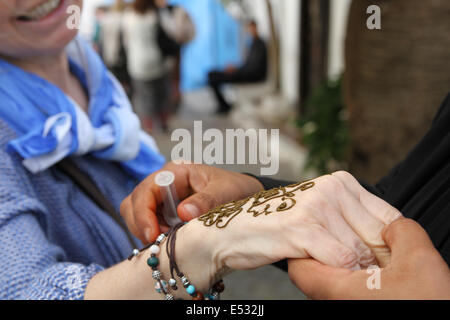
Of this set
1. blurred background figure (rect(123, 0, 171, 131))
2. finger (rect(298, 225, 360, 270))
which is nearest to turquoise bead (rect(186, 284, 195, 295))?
finger (rect(298, 225, 360, 270))

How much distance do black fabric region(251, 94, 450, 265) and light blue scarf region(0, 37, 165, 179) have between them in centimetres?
52

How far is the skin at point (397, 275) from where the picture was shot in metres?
0.52

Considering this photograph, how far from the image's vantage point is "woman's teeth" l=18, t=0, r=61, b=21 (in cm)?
105

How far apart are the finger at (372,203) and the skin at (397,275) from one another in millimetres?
26

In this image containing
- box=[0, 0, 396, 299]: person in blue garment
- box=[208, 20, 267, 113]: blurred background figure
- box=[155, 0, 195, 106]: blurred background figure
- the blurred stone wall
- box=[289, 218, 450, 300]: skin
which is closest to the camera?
box=[289, 218, 450, 300]: skin

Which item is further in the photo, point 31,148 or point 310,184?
point 31,148

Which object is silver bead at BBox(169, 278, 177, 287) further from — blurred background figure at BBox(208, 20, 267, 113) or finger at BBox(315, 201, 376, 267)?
blurred background figure at BBox(208, 20, 267, 113)

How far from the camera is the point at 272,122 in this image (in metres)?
5.15

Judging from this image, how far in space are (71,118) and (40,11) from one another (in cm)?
29

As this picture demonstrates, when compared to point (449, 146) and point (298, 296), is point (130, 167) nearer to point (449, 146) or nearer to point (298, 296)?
point (449, 146)

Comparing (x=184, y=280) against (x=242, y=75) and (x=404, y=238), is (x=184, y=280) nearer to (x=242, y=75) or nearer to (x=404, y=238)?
(x=404, y=238)

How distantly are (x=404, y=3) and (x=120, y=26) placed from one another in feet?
12.4
